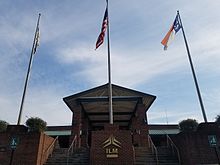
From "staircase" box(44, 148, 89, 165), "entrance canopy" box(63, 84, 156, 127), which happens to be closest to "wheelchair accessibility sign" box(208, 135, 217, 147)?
"staircase" box(44, 148, 89, 165)

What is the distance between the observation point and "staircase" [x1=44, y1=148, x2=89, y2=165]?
37.9 ft

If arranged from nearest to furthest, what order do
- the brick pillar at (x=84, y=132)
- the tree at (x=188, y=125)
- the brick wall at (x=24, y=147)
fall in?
the brick wall at (x=24, y=147) → the tree at (x=188, y=125) → the brick pillar at (x=84, y=132)

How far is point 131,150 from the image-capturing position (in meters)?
10.9

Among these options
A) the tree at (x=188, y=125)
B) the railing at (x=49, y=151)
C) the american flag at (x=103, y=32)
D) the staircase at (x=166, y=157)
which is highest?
the american flag at (x=103, y=32)

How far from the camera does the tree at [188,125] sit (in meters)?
A: 12.5

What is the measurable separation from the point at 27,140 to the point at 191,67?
1086cm

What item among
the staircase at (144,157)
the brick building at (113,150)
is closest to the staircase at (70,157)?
the brick building at (113,150)

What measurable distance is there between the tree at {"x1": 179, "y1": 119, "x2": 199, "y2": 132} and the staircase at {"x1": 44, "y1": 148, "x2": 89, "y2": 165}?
6202 mm

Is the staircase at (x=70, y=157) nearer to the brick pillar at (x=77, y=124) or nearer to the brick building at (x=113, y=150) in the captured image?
the brick building at (x=113, y=150)

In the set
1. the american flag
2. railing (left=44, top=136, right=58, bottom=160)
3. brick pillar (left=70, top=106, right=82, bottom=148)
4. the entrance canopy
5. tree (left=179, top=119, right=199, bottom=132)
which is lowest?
railing (left=44, top=136, right=58, bottom=160)

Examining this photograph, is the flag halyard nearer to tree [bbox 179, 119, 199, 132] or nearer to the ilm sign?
the ilm sign

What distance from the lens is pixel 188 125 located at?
1265 centimetres

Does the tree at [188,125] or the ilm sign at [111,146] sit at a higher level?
the tree at [188,125]

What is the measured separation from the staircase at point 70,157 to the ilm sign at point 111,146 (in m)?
1.51
